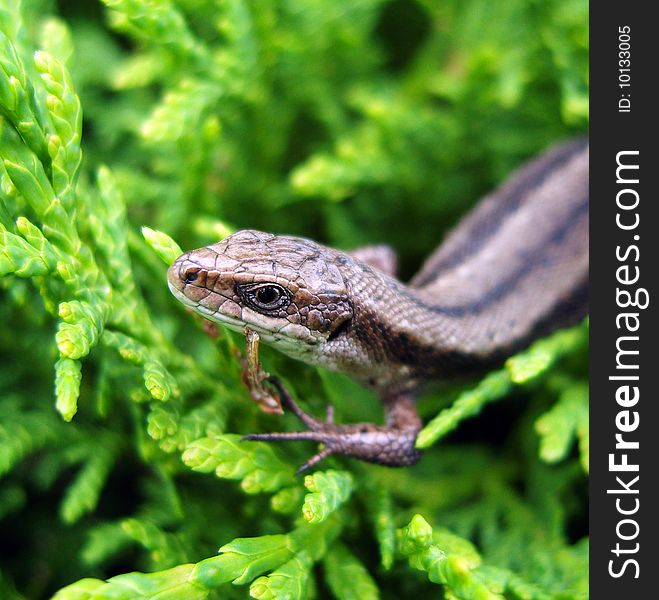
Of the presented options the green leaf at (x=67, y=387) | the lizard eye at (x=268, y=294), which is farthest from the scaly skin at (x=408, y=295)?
the green leaf at (x=67, y=387)

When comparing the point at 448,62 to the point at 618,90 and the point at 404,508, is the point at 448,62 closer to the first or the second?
the point at 618,90

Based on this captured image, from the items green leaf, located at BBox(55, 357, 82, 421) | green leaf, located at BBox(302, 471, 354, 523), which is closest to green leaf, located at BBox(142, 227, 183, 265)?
green leaf, located at BBox(55, 357, 82, 421)

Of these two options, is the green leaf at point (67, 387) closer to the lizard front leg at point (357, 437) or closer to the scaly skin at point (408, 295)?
the scaly skin at point (408, 295)

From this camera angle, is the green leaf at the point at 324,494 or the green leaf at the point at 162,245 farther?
the green leaf at the point at 162,245

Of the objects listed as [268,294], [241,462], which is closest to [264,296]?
[268,294]

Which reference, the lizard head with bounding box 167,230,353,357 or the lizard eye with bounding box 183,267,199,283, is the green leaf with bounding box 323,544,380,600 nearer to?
the lizard head with bounding box 167,230,353,357

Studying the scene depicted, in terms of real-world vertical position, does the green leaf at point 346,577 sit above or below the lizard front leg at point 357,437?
below

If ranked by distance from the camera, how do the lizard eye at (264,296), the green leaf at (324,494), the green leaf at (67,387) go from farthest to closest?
the lizard eye at (264,296), the green leaf at (324,494), the green leaf at (67,387)
